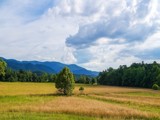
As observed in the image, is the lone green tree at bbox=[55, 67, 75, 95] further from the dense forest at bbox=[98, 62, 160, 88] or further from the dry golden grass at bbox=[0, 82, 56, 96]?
the dense forest at bbox=[98, 62, 160, 88]

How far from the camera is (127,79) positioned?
16000 cm

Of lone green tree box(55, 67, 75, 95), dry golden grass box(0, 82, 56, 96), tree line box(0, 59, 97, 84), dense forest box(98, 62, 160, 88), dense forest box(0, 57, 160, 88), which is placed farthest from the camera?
tree line box(0, 59, 97, 84)

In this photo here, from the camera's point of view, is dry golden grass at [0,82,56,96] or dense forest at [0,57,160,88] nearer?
dry golden grass at [0,82,56,96]

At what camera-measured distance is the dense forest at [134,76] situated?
14400 centimetres

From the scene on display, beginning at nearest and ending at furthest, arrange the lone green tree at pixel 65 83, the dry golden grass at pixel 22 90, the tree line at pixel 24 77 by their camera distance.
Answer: the lone green tree at pixel 65 83 < the dry golden grass at pixel 22 90 < the tree line at pixel 24 77

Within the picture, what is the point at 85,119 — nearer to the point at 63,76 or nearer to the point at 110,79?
the point at 63,76

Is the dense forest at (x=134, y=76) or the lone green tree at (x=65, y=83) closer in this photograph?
the lone green tree at (x=65, y=83)

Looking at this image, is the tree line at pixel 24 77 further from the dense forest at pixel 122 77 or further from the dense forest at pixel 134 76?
the dense forest at pixel 134 76

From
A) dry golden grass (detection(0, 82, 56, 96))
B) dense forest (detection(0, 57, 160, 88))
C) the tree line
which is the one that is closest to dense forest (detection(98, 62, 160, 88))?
dense forest (detection(0, 57, 160, 88))

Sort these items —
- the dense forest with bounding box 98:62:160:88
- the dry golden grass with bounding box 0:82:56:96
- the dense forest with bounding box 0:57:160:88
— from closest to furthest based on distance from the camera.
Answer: the dry golden grass with bounding box 0:82:56:96 → the dense forest with bounding box 98:62:160:88 → the dense forest with bounding box 0:57:160:88

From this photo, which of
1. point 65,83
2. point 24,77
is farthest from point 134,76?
point 65,83

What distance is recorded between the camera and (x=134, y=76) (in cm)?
15425

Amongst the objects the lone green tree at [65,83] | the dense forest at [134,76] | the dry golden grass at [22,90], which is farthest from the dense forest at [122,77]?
the lone green tree at [65,83]

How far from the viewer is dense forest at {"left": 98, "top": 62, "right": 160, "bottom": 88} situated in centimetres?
14400
